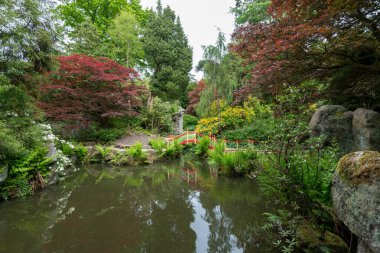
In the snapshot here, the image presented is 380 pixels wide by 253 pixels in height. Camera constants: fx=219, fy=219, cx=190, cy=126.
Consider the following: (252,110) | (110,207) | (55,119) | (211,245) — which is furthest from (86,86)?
(211,245)

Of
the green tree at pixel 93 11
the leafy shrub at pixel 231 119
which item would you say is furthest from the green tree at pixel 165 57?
the leafy shrub at pixel 231 119

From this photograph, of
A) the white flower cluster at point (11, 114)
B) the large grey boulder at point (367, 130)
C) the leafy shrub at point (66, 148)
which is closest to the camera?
the large grey boulder at point (367, 130)

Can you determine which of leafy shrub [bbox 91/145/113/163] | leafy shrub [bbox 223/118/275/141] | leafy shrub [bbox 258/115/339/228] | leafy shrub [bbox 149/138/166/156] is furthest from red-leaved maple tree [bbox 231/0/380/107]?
leafy shrub [bbox 91/145/113/163]

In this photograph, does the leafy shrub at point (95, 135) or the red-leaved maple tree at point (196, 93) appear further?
the red-leaved maple tree at point (196, 93)

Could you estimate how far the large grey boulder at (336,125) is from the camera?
15.0 feet

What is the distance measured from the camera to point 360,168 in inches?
81.3

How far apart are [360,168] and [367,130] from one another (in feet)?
8.70

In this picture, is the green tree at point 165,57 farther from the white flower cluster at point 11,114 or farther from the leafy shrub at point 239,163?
the white flower cluster at point 11,114

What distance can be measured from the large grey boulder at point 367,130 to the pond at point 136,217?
7.31ft

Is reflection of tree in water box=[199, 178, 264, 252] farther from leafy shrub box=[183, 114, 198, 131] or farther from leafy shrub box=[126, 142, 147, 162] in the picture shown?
leafy shrub box=[183, 114, 198, 131]

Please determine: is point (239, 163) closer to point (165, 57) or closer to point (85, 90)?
point (85, 90)

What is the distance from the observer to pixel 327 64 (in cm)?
393

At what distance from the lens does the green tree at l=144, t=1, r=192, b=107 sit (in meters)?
19.5

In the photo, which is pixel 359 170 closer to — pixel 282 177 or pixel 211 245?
pixel 282 177
